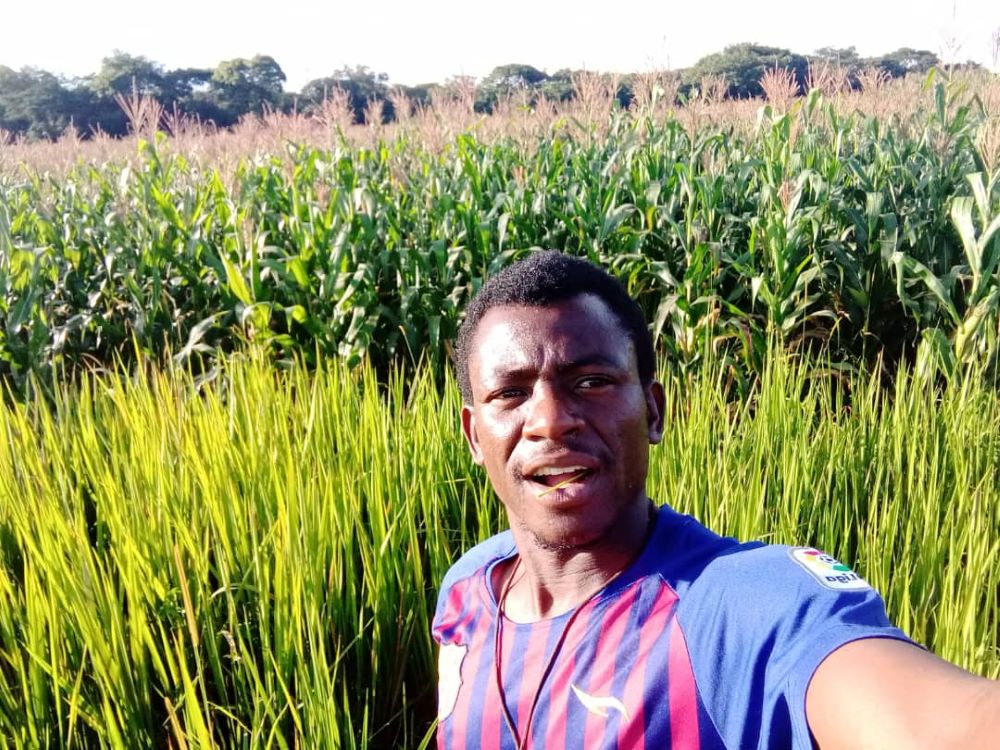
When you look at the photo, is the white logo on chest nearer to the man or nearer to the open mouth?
the man

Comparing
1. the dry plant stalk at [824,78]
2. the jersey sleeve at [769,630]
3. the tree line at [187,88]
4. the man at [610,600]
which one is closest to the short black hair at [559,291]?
the man at [610,600]

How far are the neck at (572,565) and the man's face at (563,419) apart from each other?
2 centimetres

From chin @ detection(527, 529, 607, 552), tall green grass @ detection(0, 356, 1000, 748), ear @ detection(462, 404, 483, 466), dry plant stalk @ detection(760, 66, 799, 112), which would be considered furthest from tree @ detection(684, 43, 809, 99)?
chin @ detection(527, 529, 607, 552)

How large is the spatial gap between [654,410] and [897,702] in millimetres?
750

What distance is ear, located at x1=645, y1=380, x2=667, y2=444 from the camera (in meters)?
1.64

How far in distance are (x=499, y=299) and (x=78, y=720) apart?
4.80 ft

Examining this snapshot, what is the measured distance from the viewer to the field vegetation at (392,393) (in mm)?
2158

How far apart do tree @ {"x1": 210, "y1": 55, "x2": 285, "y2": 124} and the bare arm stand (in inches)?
1593

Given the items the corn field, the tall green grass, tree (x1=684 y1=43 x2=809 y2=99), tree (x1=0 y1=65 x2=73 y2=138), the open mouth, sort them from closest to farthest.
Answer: the open mouth, the tall green grass, the corn field, tree (x1=684 y1=43 x2=809 y2=99), tree (x1=0 y1=65 x2=73 y2=138)

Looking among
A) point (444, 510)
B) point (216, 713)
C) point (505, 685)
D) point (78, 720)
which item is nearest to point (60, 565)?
point (78, 720)

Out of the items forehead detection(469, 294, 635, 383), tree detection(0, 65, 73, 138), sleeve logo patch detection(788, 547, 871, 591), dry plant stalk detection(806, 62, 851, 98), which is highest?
tree detection(0, 65, 73, 138)

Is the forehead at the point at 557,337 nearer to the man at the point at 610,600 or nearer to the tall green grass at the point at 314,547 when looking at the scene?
the man at the point at 610,600

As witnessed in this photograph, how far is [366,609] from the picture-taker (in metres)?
2.37

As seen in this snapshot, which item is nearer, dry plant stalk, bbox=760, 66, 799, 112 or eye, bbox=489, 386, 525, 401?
eye, bbox=489, 386, 525, 401
